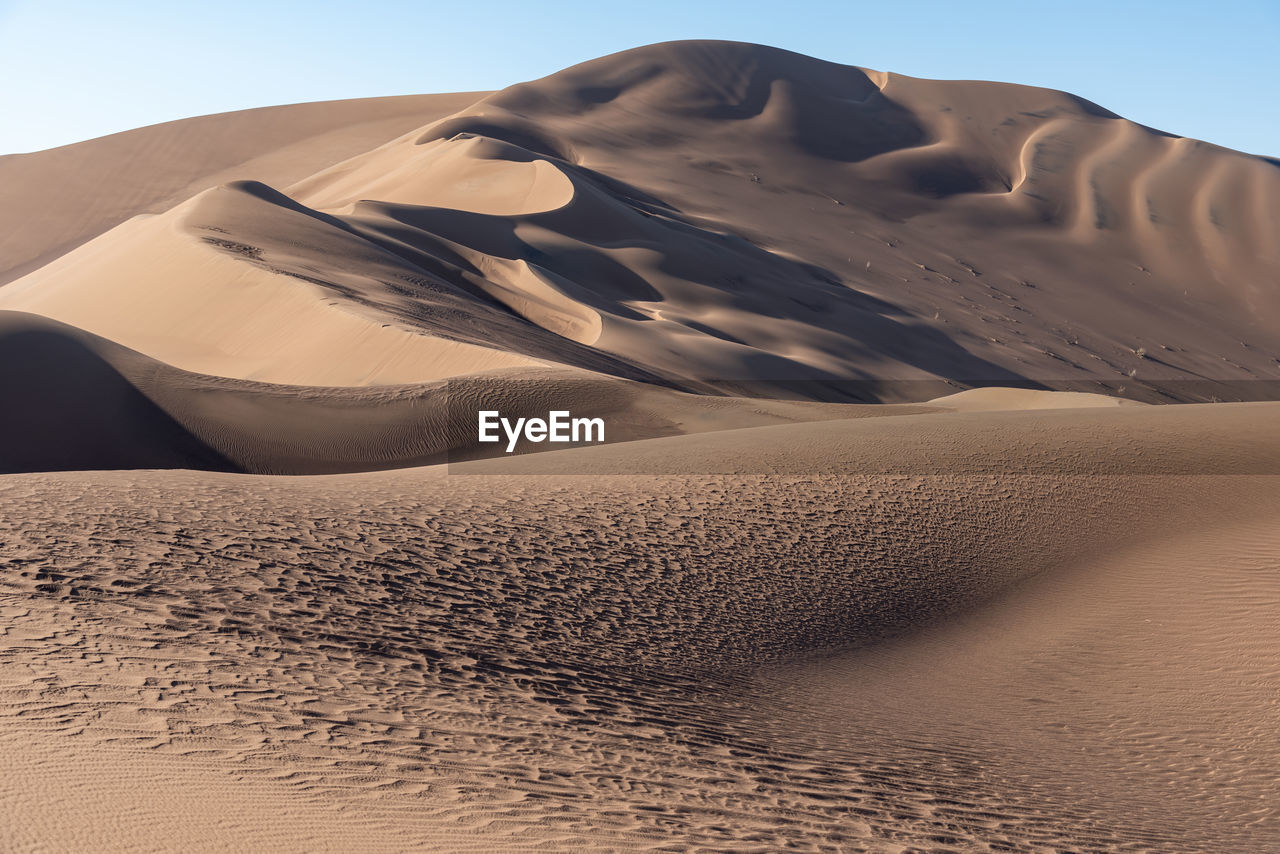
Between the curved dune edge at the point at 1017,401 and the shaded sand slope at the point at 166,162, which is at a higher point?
the shaded sand slope at the point at 166,162

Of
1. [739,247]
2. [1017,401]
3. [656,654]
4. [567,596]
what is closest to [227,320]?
[1017,401]

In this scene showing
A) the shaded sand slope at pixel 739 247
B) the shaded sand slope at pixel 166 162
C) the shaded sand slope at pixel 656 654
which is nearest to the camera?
the shaded sand slope at pixel 656 654

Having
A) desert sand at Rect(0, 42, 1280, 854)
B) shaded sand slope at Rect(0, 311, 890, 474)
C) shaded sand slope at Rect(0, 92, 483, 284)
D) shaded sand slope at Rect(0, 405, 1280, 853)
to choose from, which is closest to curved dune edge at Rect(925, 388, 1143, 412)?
desert sand at Rect(0, 42, 1280, 854)

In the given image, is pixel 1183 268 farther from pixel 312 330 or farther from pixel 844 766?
pixel 844 766

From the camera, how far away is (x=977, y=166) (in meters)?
62.8

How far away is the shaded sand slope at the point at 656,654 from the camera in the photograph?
4.21 metres

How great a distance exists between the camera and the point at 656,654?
6.56 metres

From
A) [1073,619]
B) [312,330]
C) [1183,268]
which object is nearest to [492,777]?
[1073,619]

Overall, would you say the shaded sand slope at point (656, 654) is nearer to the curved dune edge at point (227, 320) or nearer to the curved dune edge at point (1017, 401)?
the curved dune edge at point (227, 320)

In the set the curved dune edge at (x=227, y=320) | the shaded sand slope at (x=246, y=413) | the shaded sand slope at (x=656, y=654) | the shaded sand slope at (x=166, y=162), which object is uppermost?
the shaded sand slope at (x=166, y=162)

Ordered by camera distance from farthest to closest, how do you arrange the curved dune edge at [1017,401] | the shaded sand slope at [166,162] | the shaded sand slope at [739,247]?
the shaded sand slope at [166,162] → the shaded sand slope at [739,247] → the curved dune edge at [1017,401]

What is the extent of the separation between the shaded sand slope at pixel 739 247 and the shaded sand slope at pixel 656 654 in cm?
987

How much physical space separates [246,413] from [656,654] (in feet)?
32.2

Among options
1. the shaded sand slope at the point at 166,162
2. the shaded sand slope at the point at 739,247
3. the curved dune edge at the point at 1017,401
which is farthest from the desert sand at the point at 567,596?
the shaded sand slope at the point at 166,162
